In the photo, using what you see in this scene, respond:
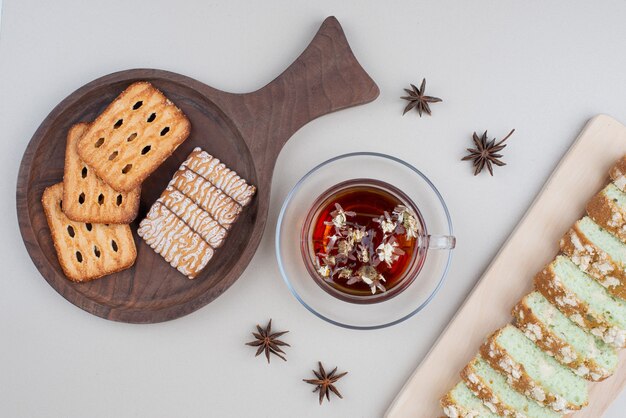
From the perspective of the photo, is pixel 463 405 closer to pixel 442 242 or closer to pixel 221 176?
pixel 442 242

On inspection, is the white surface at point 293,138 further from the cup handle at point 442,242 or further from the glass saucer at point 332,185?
the cup handle at point 442,242

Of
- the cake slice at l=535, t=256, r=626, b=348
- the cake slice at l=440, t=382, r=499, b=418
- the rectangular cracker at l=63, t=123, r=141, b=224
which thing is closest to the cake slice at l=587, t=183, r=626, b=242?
the cake slice at l=535, t=256, r=626, b=348

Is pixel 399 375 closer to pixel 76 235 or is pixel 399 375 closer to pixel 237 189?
pixel 237 189

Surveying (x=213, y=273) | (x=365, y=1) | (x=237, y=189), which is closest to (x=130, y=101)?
(x=237, y=189)

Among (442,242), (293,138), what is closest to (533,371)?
(442,242)

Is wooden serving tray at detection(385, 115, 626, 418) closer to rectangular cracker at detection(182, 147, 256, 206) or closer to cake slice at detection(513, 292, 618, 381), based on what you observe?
cake slice at detection(513, 292, 618, 381)

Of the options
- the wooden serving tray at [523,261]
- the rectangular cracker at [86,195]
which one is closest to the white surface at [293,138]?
the wooden serving tray at [523,261]
